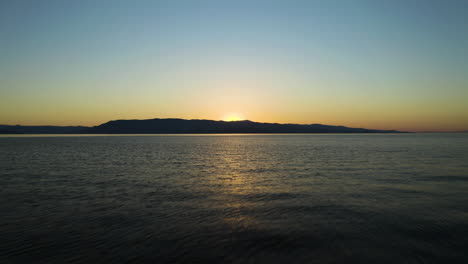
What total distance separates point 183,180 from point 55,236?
14501 millimetres

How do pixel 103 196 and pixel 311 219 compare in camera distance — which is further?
pixel 103 196

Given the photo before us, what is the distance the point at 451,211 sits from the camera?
1510 cm

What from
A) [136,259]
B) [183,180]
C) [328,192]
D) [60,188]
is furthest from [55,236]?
[328,192]

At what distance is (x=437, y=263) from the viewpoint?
9.25 m

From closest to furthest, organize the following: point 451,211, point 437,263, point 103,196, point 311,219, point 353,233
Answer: point 437,263
point 353,233
point 311,219
point 451,211
point 103,196

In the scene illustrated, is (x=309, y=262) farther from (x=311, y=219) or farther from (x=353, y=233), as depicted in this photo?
(x=311, y=219)

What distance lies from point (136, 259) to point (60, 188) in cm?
1605

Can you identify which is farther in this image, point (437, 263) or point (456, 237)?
point (456, 237)

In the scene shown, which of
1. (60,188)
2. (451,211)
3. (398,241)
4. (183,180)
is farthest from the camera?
(183,180)

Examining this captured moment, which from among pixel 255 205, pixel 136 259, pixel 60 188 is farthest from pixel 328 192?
pixel 60 188

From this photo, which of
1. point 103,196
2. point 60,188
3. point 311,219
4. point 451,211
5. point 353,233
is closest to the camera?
point 353,233

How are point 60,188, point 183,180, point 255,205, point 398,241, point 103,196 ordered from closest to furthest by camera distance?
point 398,241
point 255,205
point 103,196
point 60,188
point 183,180

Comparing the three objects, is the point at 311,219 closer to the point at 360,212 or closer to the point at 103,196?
the point at 360,212

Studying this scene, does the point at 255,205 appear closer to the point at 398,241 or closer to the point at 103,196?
the point at 398,241
